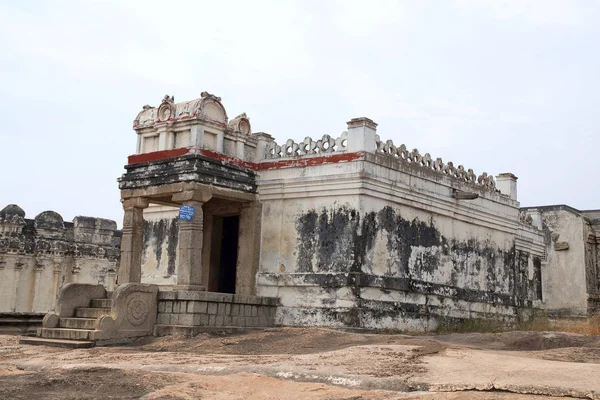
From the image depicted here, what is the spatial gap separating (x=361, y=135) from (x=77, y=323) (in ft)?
20.2

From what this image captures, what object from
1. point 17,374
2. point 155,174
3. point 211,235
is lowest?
point 17,374

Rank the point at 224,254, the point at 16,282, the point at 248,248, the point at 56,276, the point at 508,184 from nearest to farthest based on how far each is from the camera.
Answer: the point at 248,248 < the point at 224,254 < the point at 508,184 < the point at 16,282 < the point at 56,276

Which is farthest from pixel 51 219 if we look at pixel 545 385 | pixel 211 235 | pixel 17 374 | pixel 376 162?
pixel 545 385

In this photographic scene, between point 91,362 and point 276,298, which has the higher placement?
point 276,298

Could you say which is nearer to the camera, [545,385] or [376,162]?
[545,385]

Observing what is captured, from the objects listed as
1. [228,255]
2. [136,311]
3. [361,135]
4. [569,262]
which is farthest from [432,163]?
[569,262]

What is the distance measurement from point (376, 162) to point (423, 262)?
2441mm

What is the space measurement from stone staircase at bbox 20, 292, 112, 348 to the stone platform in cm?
102

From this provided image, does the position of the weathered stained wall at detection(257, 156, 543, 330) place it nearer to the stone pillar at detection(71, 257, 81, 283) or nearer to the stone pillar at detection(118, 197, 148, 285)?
the stone pillar at detection(118, 197, 148, 285)

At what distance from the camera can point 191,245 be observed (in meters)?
→ 12.9

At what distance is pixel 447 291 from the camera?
589 inches

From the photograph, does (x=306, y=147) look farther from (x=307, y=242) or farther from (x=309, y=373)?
(x=309, y=373)

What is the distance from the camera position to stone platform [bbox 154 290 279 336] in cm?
1214

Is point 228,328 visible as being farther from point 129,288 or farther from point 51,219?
point 51,219
